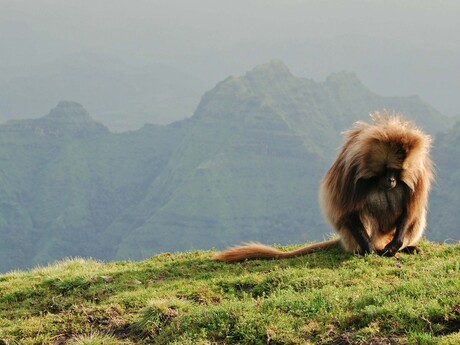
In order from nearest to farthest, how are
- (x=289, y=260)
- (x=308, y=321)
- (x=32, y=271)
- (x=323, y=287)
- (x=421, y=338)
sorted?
1. (x=421, y=338)
2. (x=308, y=321)
3. (x=323, y=287)
4. (x=289, y=260)
5. (x=32, y=271)

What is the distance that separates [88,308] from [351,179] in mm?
4418

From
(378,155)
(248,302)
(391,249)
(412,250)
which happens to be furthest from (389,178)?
(248,302)

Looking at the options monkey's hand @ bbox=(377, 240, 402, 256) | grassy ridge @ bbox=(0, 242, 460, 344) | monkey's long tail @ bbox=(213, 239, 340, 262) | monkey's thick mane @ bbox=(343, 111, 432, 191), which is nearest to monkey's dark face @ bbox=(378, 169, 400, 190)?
monkey's thick mane @ bbox=(343, 111, 432, 191)

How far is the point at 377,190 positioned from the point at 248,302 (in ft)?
11.6

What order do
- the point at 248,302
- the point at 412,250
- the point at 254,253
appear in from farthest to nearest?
the point at 254,253
the point at 412,250
the point at 248,302

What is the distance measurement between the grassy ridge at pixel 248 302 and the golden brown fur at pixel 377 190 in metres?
0.40

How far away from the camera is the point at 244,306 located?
6.69 meters

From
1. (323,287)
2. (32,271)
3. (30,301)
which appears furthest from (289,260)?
(32,271)

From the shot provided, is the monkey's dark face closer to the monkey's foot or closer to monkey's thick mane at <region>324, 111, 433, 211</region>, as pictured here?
monkey's thick mane at <region>324, 111, 433, 211</region>

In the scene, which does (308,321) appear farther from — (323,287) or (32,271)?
(32,271)

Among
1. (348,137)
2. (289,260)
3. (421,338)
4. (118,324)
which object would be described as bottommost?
(421,338)

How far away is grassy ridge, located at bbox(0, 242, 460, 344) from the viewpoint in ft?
19.3

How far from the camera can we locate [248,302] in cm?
694

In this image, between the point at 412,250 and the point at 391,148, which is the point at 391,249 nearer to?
the point at 412,250
